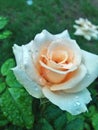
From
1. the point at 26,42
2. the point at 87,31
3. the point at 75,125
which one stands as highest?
the point at 75,125

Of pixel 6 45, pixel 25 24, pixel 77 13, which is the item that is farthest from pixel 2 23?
pixel 77 13

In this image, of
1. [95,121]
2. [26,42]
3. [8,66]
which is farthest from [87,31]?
[8,66]

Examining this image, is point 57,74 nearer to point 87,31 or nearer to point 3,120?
point 3,120

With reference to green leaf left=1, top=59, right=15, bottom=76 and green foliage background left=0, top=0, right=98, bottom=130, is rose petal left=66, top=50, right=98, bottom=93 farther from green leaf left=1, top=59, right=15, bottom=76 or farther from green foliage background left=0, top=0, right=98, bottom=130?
green leaf left=1, top=59, right=15, bottom=76

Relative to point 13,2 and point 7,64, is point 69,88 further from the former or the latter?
point 13,2

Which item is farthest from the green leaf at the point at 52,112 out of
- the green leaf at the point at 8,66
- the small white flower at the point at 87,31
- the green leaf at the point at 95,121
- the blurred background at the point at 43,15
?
the blurred background at the point at 43,15

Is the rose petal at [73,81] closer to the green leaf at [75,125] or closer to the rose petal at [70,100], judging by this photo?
the rose petal at [70,100]
